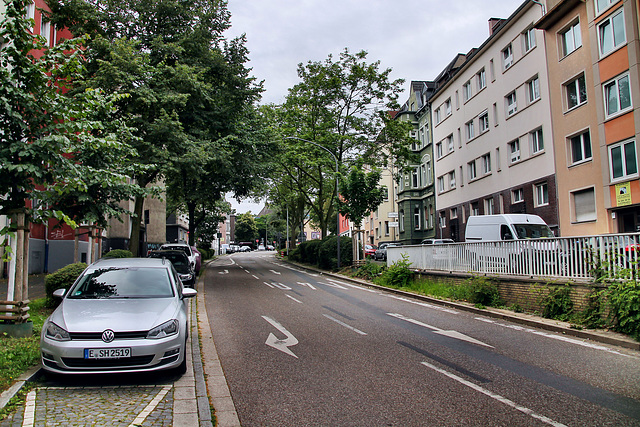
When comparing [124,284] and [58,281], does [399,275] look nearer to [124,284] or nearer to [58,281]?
[58,281]

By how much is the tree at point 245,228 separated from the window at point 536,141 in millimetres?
109646

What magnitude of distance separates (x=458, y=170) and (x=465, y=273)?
74.5ft

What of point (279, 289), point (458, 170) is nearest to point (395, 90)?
point (458, 170)

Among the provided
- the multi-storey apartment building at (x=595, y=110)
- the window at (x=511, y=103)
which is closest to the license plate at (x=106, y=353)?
the multi-storey apartment building at (x=595, y=110)

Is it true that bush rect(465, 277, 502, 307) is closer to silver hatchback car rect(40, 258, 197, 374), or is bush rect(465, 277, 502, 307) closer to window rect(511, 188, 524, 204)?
silver hatchback car rect(40, 258, 197, 374)

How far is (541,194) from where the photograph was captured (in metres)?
25.1

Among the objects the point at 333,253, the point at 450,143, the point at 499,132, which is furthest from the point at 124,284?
the point at 450,143

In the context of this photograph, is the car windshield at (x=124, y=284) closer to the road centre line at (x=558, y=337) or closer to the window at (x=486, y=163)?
the road centre line at (x=558, y=337)

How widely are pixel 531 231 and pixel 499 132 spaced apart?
1309cm

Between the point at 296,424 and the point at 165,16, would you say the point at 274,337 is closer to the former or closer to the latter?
the point at 296,424

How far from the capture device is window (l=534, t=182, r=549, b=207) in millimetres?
24781

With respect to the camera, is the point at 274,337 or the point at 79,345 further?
the point at 274,337

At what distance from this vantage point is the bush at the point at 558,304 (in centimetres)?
966

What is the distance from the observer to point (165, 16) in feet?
67.2
